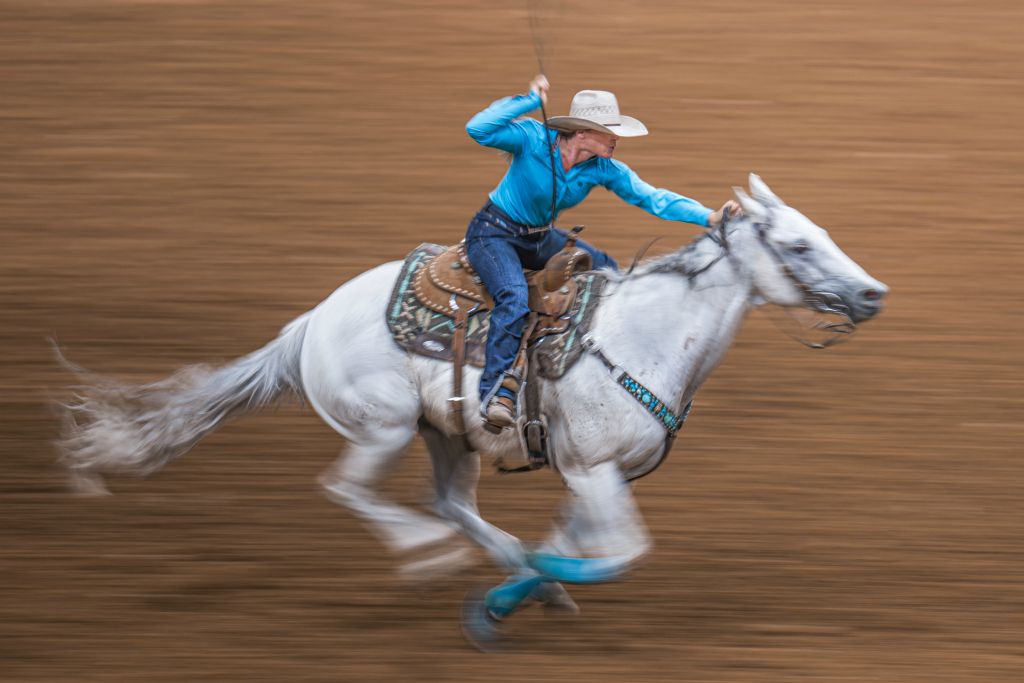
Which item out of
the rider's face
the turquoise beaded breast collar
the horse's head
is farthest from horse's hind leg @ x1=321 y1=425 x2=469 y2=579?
the horse's head

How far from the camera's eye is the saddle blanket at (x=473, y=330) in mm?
5602

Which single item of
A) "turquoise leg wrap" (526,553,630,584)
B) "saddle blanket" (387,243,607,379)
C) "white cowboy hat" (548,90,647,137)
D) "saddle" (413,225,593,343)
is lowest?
"turquoise leg wrap" (526,553,630,584)

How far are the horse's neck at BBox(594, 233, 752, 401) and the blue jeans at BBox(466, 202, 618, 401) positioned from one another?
368 mm

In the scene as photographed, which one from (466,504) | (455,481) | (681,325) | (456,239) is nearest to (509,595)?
(466,504)

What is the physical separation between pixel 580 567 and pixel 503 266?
1.28 m

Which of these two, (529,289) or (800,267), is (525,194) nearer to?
(529,289)

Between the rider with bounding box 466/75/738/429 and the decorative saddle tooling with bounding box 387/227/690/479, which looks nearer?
the rider with bounding box 466/75/738/429

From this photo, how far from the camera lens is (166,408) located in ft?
20.4

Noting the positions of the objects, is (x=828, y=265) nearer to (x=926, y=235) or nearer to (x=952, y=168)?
(x=926, y=235)

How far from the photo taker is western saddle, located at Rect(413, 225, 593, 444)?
564cm

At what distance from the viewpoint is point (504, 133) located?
17.8 ft

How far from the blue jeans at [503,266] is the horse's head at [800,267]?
833 millimetres

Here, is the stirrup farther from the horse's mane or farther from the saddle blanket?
the horse's mane

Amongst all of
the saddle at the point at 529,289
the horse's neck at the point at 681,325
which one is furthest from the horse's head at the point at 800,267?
the saddle at the point at 529,289
